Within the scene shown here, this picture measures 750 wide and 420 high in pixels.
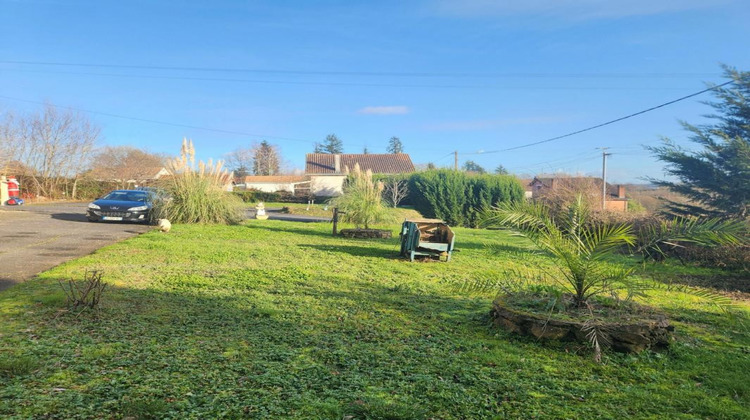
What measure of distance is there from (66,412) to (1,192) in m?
31.2

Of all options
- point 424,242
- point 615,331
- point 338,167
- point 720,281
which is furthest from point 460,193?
point 615,331

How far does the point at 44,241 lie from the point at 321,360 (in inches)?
407

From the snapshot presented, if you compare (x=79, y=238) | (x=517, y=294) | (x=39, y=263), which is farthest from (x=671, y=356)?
(x=79, y=238)

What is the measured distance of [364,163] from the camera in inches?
1924

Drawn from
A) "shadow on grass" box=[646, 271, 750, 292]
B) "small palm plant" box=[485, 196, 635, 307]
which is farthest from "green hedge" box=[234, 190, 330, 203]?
"small palm plant" box=[485, 196, 635, 307]

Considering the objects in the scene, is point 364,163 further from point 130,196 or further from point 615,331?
point 615,331

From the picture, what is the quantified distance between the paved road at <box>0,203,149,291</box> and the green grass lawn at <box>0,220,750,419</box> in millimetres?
1136

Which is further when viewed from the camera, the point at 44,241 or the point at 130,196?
the point at 130,196

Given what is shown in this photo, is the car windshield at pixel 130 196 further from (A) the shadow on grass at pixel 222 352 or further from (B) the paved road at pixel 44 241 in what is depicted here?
(A) the shadow on grass at pixel 222 352

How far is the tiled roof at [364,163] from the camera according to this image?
48.0m

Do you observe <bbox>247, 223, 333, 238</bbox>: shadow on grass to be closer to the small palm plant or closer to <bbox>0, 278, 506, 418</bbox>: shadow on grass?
<bbox>0, 278, 506, 418</bbox>: shadow on grass

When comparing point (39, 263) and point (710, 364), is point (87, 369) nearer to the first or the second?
point (710, 364)

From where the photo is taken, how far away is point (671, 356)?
13.8 feet

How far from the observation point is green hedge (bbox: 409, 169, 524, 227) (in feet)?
102
